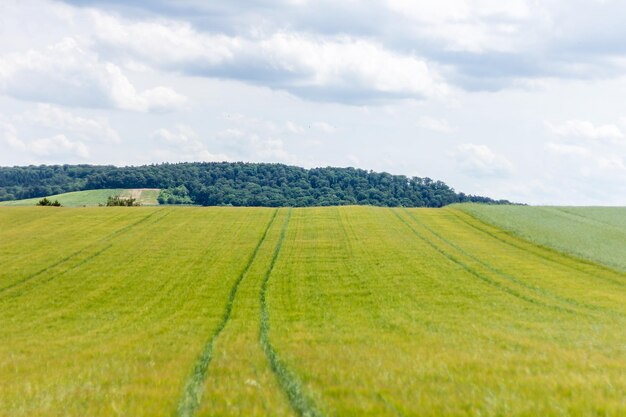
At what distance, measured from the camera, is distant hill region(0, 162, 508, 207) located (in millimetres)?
121688

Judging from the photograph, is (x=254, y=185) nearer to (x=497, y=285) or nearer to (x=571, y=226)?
(x=571, y=226)

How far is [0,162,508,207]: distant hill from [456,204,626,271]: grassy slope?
132 feet

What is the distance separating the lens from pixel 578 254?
45594 millimetres

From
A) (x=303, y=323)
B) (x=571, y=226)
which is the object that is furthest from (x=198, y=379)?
(x=571, y=226)

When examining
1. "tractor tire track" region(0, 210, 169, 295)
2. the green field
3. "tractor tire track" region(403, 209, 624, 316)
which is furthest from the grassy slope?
the green field

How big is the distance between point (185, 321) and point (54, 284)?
44.7 feet

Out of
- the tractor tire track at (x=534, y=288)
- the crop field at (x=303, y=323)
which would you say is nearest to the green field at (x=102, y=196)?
the crop field at (x=303, y=323)

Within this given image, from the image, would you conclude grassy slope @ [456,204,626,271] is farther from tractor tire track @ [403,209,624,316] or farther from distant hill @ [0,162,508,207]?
distant hill @ [0,162,508,207]

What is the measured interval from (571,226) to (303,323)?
45567 mm

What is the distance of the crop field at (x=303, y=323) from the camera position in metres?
11.4

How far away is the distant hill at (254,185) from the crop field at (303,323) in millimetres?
64935

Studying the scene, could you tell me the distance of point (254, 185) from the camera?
13225 centimetres

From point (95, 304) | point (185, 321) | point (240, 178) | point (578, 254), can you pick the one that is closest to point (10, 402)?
point (185, 321)

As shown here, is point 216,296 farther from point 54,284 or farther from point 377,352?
point 377,352
